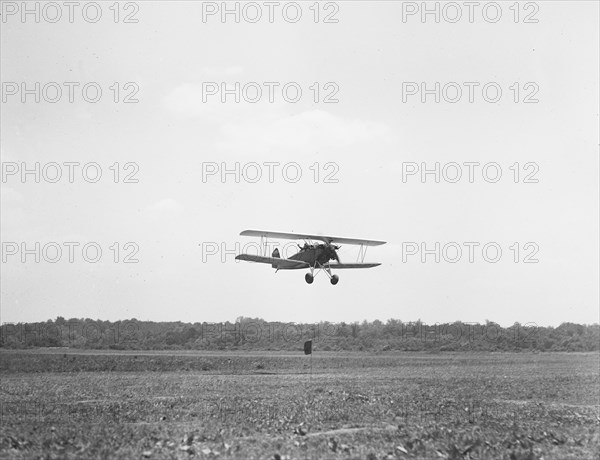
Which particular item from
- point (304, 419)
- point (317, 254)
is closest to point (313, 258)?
point (317, 254)


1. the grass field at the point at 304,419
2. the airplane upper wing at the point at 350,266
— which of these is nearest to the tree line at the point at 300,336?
the airplane upper wing at the point at 350,266

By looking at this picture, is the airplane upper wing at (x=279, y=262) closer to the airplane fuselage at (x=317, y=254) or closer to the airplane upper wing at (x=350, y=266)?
the airplane fuselage at (x=317, y=254)

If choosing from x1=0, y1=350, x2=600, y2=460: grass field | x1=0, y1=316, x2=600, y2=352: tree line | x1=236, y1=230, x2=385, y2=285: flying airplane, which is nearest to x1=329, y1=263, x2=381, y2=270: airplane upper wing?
x1=236, y1=230, x2=385, y2=285: flying airplane

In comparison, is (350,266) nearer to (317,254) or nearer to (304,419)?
(317,254)

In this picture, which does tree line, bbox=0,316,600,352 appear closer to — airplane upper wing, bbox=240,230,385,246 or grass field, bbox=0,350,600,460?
airplane upper wing, bbox=240,230,385,246

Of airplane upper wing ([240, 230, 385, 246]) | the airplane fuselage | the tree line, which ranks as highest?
airplane upper wing ([240, 230, 385, 246])

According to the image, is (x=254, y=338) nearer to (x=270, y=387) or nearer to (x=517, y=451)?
(x=270, y=387)

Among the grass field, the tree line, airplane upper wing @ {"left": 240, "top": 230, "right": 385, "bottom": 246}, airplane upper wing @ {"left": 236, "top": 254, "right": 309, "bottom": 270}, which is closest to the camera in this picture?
the grass field

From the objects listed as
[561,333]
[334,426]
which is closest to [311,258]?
[334,426]
